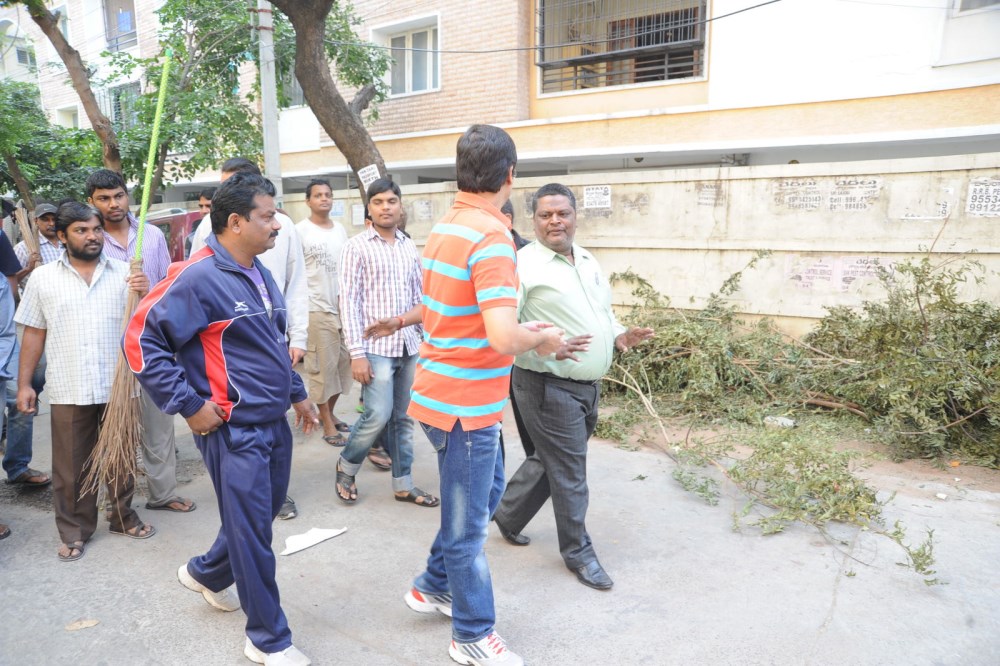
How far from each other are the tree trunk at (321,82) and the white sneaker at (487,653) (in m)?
5.74

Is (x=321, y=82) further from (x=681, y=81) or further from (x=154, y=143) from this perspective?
(x=681, y=81)

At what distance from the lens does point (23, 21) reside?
20562mm

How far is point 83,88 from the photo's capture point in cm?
683

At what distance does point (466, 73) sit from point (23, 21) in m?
17.4

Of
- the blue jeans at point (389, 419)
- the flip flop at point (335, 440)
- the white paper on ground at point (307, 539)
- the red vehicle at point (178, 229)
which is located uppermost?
the red vehicle at point (178, 229)

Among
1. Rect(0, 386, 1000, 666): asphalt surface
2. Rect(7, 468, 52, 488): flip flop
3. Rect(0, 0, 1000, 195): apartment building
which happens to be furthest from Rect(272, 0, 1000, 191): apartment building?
Rect(7, 468, 52, 488): flip flop

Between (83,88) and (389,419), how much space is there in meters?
5.43

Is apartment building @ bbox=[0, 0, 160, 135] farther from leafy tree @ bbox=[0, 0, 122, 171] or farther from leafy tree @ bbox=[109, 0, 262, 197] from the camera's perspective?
leafy tree @ bbox=[0, 0, 122, 171]

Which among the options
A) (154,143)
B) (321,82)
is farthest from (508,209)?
(321,82)

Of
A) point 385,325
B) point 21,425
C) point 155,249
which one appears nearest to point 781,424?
point 385,325

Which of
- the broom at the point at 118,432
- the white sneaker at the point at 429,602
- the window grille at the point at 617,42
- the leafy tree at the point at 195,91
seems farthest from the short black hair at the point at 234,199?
the window grille at the point at 617,42

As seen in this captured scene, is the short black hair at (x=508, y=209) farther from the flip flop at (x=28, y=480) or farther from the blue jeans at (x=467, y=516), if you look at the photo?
the flip flop at (x=28, y=480)

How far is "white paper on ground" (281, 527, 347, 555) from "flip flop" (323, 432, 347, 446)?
151 cm

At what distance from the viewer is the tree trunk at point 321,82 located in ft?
23.9
